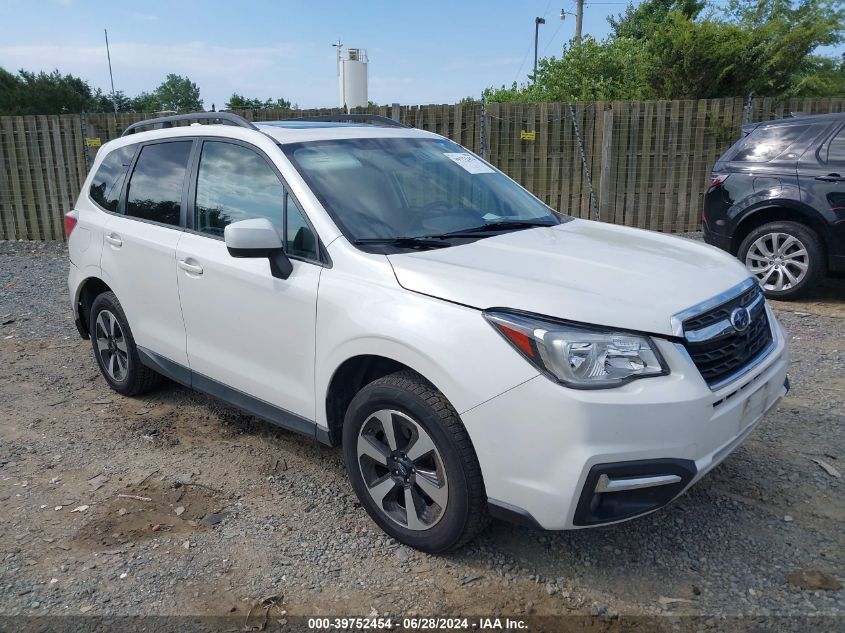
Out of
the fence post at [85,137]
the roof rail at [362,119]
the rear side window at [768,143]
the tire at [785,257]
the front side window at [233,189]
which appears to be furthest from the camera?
the fence post at [85,137]

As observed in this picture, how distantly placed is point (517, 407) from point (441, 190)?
65.6 inches

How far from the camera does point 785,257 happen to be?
7004mm

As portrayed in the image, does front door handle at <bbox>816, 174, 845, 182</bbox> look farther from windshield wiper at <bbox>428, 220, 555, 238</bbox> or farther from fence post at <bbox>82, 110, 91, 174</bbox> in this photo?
fence post at <bbox>82, 110, 91, 174</bbox>

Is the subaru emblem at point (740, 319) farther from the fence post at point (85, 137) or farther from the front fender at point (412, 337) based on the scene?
the fence post at point (85, 137)

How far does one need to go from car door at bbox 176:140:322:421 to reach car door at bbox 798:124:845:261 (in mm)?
5473

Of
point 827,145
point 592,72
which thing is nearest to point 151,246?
point 827,145

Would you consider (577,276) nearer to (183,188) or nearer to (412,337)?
(412,337)

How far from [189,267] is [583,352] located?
235cm

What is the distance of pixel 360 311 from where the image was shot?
302 cm

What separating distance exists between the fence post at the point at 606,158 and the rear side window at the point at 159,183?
809cm

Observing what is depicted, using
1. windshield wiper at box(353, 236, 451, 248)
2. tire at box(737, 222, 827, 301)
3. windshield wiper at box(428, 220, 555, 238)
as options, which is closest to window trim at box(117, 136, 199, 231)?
windshield wiper at box(353, 236, 451, 248)

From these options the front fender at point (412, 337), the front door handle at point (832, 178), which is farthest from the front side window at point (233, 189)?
the front door handle at point (832, 178)

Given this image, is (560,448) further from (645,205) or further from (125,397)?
(645,205)

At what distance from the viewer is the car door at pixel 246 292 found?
11.0 feet
